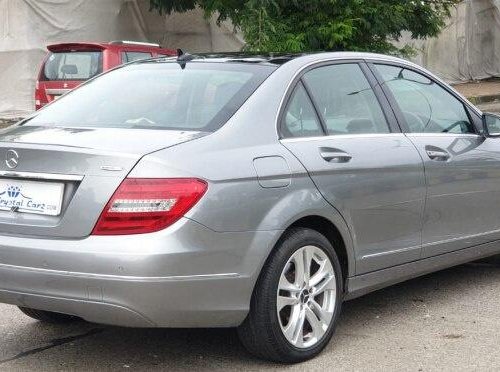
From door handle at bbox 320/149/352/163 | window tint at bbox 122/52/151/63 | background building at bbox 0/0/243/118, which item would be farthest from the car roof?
background building at bbox 0/0/243/118

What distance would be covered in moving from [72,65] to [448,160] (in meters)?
8.58

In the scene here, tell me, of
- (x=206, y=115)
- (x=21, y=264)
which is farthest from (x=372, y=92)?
(x=21, y=264)

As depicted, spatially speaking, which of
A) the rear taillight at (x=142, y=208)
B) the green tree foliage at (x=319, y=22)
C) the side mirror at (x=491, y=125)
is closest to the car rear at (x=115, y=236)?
the rear taillight at (x=142, y=208)

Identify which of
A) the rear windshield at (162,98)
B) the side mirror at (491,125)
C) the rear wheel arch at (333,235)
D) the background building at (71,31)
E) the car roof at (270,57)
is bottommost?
the background building at (71,31)

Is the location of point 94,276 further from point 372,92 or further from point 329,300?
point 372,92

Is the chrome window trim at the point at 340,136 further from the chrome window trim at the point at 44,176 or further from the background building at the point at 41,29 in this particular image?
the background building at the point at 41,29

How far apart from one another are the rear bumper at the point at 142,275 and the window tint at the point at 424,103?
5.54 feet

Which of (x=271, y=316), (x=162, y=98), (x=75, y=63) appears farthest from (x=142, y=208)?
(x=75, y=63)

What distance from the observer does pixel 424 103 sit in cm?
534

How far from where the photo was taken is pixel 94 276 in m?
3.64

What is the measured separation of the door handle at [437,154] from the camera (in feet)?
16.5

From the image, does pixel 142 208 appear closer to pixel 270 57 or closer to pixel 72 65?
pixel 270 57

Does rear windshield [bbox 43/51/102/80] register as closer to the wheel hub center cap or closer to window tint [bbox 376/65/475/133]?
window tint [bbox 376/65/475/133]

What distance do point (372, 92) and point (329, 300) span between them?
1331mm
